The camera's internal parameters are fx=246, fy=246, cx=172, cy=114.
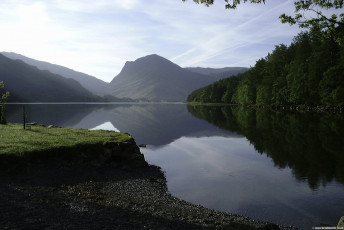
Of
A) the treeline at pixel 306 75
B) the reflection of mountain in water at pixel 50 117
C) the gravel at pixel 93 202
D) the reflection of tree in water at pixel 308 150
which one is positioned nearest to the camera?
the gravel at pixel 93 202

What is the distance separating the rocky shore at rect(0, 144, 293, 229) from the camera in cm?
1217

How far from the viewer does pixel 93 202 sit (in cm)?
1573

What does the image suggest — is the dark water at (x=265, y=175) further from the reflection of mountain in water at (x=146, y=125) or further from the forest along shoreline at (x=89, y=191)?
the reflection of mountain in water at (x=146, y=125)

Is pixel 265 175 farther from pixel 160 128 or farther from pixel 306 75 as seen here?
pixel 306 75

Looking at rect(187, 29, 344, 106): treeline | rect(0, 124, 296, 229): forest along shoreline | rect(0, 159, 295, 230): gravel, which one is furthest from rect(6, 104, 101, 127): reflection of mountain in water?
rect(187, 29, 344, 106): treeline

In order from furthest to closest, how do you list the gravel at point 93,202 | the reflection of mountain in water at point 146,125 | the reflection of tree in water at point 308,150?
the reflection of mountain in water at point 146,125
the reflection of tree in water at point 308,150
the gravel at point 93,202

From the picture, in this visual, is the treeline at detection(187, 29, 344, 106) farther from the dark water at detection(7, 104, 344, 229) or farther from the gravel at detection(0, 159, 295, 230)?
the gravel at detection(0, 159, 295, 230)

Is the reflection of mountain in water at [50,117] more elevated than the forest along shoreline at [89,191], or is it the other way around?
the reflection of mountain in water at [50,117]

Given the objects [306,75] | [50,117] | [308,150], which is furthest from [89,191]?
[306,75]

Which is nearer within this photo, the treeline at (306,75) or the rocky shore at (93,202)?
the rocky shore at (93,202)

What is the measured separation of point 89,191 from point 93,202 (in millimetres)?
2945

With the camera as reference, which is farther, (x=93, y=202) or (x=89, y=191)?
(x=89, y=191)

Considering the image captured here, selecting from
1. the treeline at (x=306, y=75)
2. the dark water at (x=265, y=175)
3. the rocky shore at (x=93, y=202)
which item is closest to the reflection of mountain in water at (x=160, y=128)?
the dark water at (x=265, y=175)

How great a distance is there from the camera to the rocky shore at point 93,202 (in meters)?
12.2
